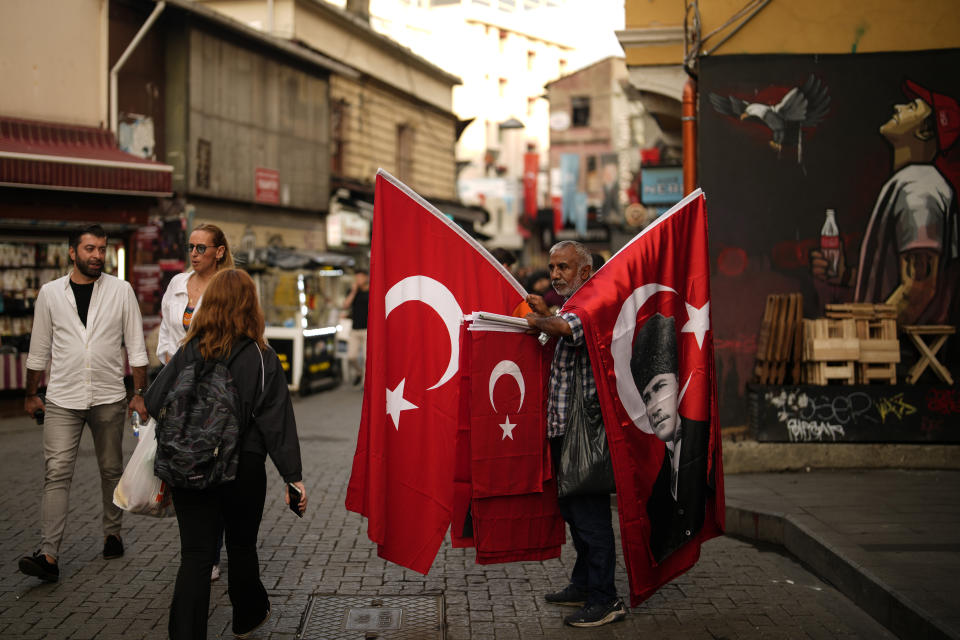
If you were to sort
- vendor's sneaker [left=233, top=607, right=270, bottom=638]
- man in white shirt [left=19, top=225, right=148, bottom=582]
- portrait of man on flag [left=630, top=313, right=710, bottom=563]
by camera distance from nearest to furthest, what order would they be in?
vendor's sneaker [left=233, top=607, right=270, bottom=638], portrait of man on flag [left=630, top=313, right=710, bottom=563], man in white shirt [left=19, top=225, right=148, bottom=582]

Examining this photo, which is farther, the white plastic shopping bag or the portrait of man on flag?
the portrait of man on flag

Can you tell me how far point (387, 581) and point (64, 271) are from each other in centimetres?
1018

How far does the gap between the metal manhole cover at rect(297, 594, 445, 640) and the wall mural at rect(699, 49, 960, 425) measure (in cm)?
497

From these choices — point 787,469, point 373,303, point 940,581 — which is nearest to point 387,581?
point 373,303

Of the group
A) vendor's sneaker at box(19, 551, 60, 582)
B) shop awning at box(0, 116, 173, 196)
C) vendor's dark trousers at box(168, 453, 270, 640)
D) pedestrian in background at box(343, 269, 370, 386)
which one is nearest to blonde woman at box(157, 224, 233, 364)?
vendor's sneaker at box(19, 551, 60, 582)

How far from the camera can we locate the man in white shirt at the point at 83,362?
19.2ft

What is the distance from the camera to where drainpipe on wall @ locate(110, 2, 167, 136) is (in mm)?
15781

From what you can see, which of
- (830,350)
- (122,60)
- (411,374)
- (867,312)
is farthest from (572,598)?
(122,60)

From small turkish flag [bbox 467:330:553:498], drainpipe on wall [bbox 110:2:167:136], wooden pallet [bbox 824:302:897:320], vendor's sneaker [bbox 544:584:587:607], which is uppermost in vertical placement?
drainpipe on wall [bbox 110:2:167:136]

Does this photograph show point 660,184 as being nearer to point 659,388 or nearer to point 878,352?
point 878,352

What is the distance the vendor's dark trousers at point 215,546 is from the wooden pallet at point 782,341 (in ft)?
19.2

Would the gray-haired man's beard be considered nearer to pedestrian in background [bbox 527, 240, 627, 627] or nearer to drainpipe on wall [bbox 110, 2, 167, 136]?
pedestrian in background [bbox 527, 240, 627, 627]

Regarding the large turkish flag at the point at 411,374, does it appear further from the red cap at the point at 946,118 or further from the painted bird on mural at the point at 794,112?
the red cap at the point at 946,118

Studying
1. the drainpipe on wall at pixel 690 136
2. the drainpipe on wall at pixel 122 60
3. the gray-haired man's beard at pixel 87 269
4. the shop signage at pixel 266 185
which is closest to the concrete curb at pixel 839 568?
the drainpipe on wall at pixel 690 136
